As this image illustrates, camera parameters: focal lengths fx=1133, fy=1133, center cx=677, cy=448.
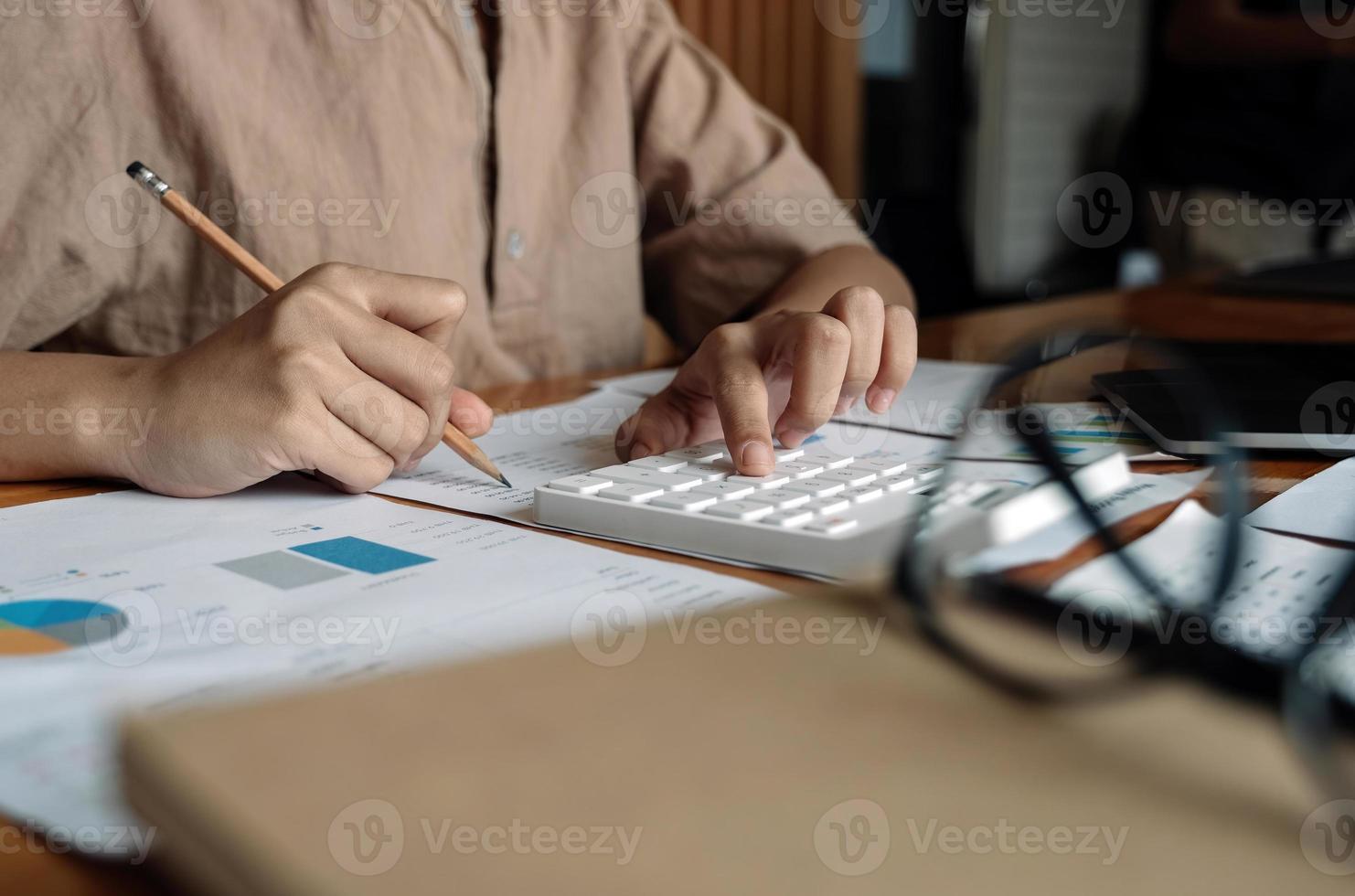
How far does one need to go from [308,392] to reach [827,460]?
22 cm

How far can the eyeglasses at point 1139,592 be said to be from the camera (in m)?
0.21

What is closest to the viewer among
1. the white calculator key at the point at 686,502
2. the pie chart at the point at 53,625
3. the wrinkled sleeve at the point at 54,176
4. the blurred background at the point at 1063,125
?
the pie chart at the point at 53,625

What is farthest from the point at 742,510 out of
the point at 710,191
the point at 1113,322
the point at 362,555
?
the point at 1113,322

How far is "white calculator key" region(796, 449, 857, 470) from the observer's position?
48 cm

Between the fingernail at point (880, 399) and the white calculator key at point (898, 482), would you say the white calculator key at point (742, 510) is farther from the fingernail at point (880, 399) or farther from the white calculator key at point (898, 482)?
the fingernail at point (880, 399)

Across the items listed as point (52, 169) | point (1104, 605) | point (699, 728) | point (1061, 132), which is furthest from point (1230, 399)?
point (1061, 132)

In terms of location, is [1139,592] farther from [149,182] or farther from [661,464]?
[149,182]

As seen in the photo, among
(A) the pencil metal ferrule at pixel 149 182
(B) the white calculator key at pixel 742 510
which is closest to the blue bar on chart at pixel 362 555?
(B) the white calculator key at pixel 742 510

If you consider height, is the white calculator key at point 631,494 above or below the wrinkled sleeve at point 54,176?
below

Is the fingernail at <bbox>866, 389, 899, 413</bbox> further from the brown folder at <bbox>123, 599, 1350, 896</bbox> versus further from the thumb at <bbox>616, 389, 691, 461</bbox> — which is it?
the brown folder at <bbox>123, 599, 1350, 896</bbox>

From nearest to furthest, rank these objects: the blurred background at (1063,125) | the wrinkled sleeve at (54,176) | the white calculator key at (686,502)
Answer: the white calculator key at (686,502) → the wrinkled sleeve at (54,176) → the blurred background at (1063,125)

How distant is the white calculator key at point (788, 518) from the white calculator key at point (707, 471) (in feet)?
0.22

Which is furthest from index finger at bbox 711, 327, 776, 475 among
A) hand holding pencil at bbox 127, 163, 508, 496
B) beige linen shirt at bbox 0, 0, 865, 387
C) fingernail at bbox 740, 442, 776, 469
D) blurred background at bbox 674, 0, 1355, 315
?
blurred background at bbox 674, 0, 1355, 315

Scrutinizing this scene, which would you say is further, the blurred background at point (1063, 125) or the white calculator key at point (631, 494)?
the blurred background at point (1063, 125)
